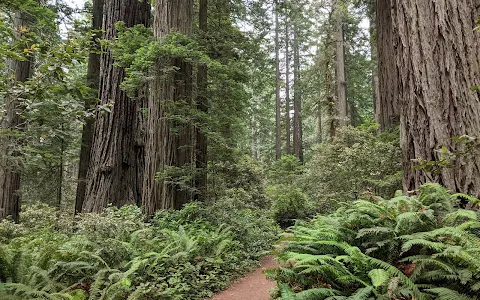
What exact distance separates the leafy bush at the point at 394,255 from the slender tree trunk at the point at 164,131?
14.0 ft

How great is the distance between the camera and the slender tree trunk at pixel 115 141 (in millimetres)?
7895

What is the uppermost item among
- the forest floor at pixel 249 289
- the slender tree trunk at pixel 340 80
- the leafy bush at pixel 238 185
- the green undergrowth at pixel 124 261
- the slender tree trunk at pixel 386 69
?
the slender tree trunk at pixel 340 80

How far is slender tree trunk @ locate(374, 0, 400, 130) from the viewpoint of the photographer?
7.59 meters

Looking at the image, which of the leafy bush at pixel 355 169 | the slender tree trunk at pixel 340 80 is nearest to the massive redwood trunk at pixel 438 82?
the leafy bush at pixel 355 169

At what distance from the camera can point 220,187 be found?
10586 mm

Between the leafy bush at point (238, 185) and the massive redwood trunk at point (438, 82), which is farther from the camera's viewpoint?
the leafy bush at point (238, 185)

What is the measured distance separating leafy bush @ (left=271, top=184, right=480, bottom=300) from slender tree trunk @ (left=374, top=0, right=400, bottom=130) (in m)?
4.44

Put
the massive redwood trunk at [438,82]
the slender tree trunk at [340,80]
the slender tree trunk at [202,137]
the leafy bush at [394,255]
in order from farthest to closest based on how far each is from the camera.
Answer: the slender tree trunk at [340,80] → the slender tree trunk at [202,137] → the massive redwood trunk at [438,82] → the leafy bush at [394,255]

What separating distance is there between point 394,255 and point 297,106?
2577 centimetres

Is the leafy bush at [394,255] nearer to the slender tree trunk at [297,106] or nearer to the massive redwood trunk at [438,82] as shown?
the massive redwood trunk at [438,82]

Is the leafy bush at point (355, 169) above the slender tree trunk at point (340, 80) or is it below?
below

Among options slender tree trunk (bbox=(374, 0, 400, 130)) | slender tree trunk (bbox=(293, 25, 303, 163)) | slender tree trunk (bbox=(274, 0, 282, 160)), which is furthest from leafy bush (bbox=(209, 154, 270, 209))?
slender tree trunk (bbox=(293, 25, 303, 163))

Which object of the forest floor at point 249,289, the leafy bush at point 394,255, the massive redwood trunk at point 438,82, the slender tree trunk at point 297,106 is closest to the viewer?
the leafy bush at point 394,255

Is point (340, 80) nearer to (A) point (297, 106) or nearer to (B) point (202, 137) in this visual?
(A) point (297, 106)
